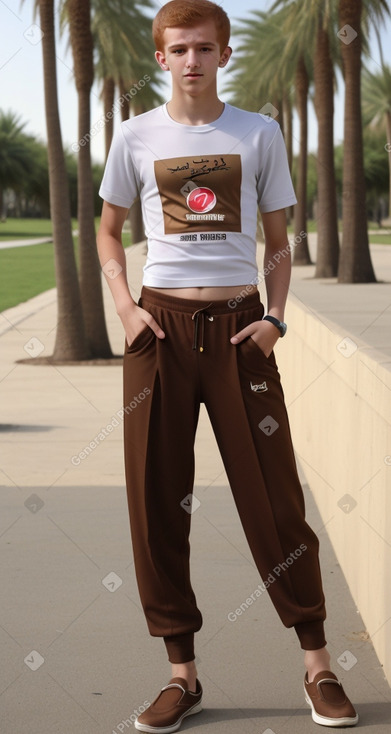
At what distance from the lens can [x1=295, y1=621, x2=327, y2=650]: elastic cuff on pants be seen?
3764 mm

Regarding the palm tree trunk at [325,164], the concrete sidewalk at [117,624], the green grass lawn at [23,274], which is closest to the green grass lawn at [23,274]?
the green grass lawn at [23,274]

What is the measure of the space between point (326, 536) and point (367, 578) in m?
1.76

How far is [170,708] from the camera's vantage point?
3.77 metres

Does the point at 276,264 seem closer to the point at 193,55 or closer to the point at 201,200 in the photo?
the point at 201,200

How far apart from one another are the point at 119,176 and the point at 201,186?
310 mm

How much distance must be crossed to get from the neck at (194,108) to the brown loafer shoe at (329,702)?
176cm

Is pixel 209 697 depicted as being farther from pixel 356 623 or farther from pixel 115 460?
pixel 115 460

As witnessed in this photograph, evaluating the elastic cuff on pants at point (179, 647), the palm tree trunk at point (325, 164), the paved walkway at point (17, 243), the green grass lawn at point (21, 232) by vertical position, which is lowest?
the green grass lawn at point (21, 232)

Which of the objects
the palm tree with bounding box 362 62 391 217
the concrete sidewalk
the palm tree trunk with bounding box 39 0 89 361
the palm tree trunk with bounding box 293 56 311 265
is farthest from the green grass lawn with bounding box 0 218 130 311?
the palm tree with bounding box 362 62 391 217

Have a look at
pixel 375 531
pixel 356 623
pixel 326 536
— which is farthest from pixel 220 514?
pixel 375 531

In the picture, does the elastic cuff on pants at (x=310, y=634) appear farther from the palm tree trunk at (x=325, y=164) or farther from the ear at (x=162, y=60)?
the palm tree trunk at (x=325, y=164)

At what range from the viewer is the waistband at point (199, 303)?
364 cm

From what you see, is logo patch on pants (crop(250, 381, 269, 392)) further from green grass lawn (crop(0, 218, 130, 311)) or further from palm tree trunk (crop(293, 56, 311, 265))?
palm tree trunk (crop(293, 56, 311, 265))

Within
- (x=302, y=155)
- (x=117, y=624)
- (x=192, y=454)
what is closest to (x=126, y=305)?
(x=192, y=454)
